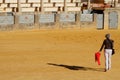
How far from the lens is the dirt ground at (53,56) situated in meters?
18.3

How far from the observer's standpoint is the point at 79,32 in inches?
1464

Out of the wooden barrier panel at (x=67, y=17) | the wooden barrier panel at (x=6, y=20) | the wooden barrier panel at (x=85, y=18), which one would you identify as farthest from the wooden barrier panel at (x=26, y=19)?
the wooden barrier panel at (x=85, y=18)

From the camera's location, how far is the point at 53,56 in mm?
23750

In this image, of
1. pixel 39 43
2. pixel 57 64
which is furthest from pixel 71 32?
pixel 57 64

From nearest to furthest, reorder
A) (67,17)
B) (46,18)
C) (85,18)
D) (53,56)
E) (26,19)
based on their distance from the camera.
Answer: (53,56) → (26,19) → (46,18) → (67,17) → (85,18)

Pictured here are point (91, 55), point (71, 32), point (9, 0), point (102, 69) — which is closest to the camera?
point (102, 69)

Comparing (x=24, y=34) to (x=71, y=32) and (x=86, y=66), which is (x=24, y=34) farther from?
(x=86, y=66)

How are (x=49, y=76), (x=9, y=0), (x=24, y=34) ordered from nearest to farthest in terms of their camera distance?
(x=49, y=76), (x=24, y=34), (x=9, y=0)

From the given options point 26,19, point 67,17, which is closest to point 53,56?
point 26,19

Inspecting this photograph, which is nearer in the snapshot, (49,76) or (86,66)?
(49,76)

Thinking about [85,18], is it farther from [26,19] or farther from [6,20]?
[6,20]

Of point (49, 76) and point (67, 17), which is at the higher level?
point (67, 17)

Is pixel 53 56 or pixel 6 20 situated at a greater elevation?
pixel 6 20

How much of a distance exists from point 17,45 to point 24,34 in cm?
653
